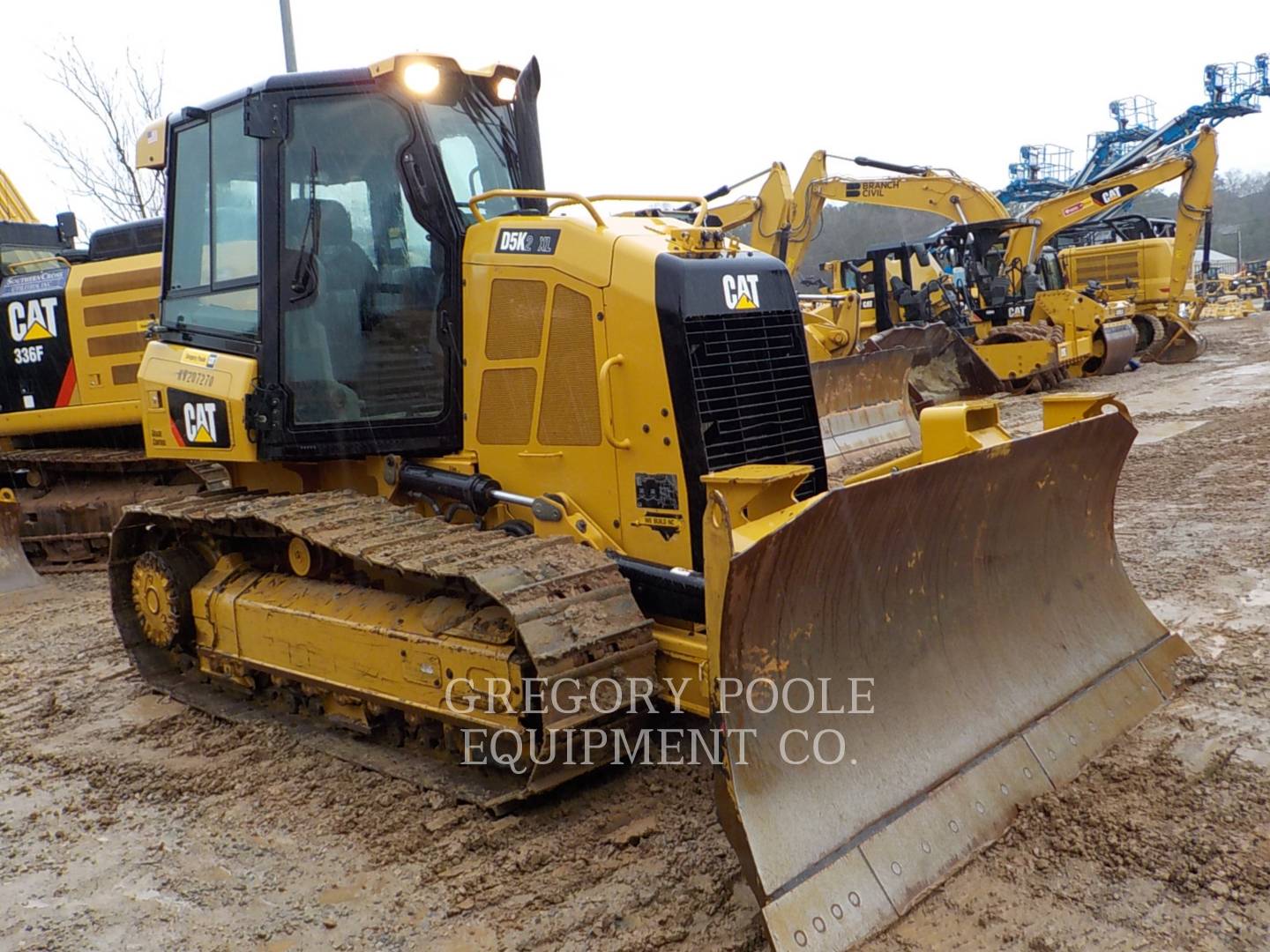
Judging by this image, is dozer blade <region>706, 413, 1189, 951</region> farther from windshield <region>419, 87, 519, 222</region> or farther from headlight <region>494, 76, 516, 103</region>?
headlight <region>494, 76, 516, 103</region>

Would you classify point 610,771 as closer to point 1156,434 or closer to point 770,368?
point 770,368

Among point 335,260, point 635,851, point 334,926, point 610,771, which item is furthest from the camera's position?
point 335,260

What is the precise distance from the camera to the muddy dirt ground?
116 inches

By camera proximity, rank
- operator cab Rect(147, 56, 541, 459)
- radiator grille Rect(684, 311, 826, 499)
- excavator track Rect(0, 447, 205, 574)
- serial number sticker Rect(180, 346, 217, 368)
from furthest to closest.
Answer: excavator track Rect(0, 447, 205, 574), serial number sticker Rect(180, 346, 217, 368), operator cab Rect(147, 56, 541, 459), radiator grille Rect(684, 311, 826, 499)

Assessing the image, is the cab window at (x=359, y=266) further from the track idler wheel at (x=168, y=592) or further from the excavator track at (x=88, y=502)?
the excavator track at (x=88, y=502)

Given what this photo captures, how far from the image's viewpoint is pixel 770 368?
413cm

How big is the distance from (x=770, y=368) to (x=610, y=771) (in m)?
1.61

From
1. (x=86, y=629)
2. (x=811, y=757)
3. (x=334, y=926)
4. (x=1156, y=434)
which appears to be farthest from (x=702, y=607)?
(x=1156, y=434)

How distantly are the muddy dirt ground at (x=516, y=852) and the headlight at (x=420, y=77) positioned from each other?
104 inches

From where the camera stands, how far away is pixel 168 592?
497cm

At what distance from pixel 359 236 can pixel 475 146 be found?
2.04 feet

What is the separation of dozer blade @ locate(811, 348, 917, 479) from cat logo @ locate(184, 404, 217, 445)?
17.1 ft

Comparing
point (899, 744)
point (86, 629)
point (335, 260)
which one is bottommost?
point (86, 629)

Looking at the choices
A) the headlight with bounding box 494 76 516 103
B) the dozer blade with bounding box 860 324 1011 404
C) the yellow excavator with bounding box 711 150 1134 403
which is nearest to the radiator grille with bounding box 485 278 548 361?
the headlight with bounding box 494 76 516 103
